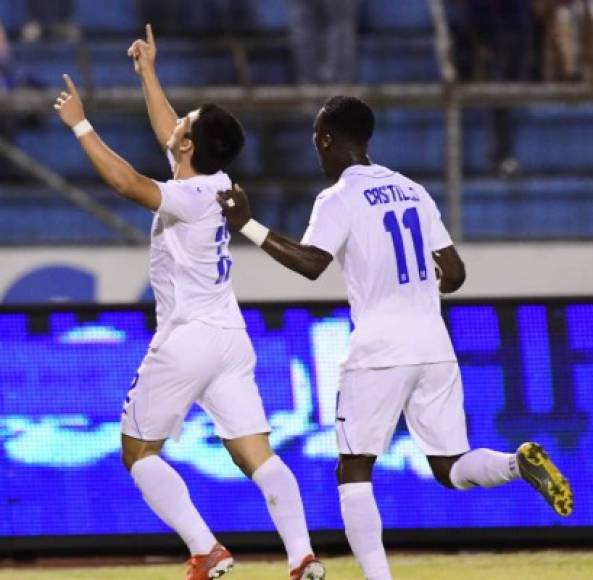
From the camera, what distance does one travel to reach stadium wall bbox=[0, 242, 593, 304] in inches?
340

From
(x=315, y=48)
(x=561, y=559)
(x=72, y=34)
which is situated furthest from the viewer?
(x=72, y=34)

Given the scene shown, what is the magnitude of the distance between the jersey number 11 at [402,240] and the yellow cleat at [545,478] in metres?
0.70

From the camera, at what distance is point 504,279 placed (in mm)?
8664

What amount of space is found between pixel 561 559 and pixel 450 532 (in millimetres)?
491

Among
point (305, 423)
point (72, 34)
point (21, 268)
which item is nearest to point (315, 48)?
point (72, 34)

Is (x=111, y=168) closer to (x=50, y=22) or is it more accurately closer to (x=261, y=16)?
(x=261, y=16)

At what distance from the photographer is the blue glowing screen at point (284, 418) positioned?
274 inches

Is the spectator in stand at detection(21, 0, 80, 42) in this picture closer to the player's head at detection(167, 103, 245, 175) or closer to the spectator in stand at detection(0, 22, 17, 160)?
the spectator in stand at detection(0, 22, 17, 160)

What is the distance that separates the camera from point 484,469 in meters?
5.43

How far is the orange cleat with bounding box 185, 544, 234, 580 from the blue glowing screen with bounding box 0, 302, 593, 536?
1.39 metres

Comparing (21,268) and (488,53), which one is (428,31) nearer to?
(488,53)

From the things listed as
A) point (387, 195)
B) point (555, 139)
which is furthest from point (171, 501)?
point (555, 139)

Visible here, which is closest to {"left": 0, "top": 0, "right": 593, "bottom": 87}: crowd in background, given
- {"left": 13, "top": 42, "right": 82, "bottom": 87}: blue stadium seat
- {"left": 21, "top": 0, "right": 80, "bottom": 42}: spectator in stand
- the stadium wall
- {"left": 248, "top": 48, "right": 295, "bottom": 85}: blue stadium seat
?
{"left": 248, "top": 48, "right": 295, "bottom": 85}: blue stadium seat

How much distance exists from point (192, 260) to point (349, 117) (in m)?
0.74
